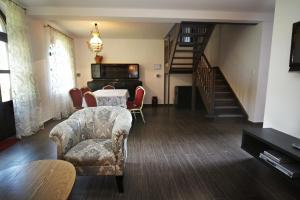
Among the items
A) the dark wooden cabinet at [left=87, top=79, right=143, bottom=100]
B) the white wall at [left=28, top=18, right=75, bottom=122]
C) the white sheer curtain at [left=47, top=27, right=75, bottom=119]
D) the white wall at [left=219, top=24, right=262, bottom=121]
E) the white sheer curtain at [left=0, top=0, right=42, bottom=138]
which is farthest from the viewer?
the dark wooden cabinet at [left=87, top=79, right=143, bottom=100]

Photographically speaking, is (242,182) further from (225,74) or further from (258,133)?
(225,74)

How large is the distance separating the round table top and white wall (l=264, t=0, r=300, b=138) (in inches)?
114

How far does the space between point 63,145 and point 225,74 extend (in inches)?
229

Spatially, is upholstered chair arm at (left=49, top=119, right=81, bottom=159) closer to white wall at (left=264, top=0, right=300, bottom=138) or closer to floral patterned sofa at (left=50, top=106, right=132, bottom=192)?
floral patterned sofa at (left=50, top=106, right=132, bottom=192)

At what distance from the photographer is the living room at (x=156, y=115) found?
1988mm

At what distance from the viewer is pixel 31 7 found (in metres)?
3.75

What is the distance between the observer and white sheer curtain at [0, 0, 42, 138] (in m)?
3.35

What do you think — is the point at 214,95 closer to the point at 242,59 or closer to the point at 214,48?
the point at 242,59

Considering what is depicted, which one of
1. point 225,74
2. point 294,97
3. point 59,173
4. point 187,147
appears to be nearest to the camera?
point 59,173

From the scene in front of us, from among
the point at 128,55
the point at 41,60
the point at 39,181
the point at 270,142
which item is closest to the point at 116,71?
the point at 128,55

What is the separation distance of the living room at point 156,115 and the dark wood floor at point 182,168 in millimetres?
13

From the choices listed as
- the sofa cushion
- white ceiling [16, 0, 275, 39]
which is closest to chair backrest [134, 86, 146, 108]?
white ceiling [16, 0, 275, 39]

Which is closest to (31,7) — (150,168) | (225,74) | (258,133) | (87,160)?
(87,160)

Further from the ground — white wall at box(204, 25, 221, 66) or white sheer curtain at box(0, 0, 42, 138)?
white wall at box(204, 25, 221, 66)
